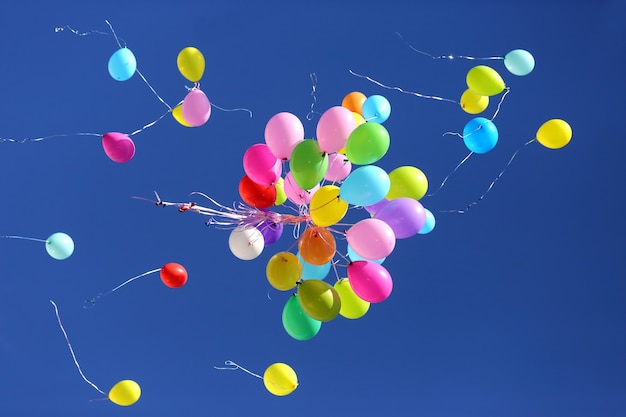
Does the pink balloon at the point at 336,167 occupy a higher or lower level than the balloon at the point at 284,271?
higher

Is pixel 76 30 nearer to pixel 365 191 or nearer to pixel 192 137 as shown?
pixel 192 137

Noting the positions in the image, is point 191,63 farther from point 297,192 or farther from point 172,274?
point 172,274

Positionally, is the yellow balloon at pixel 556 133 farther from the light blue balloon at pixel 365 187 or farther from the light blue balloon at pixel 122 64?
the light blue balloon at pixel 122 64

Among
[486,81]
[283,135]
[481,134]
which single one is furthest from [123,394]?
[486,81]

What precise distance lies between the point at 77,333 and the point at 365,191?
2598 mm

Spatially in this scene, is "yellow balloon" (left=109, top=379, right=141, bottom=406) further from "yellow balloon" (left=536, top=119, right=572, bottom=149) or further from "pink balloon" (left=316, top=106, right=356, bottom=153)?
"yellow balloon" (left=536, top=119, right=572, bottom=149)

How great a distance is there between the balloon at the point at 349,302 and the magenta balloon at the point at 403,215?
428 mm

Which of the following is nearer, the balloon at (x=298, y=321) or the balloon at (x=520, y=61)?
the balloon at (x=298, y=321)

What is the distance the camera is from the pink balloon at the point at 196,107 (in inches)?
143

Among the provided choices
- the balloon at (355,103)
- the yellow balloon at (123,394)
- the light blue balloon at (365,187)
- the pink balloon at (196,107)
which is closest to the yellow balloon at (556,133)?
the balloon at (355,103)

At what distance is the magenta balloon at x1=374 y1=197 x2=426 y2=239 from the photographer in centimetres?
315

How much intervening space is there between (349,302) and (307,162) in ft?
2.40

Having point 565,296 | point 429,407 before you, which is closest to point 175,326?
point 429,407

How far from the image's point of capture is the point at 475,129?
3756mm
